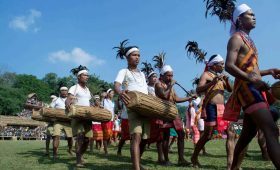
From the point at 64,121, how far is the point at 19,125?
148ft

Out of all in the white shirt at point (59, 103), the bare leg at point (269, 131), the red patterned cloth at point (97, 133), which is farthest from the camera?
the red patterned cloth at point (97, 133)

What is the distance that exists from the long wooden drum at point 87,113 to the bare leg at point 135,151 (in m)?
1.95

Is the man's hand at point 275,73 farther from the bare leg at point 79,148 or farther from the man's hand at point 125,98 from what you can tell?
the bare leg at point 79,148

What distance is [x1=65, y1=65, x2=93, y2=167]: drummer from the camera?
302 inches

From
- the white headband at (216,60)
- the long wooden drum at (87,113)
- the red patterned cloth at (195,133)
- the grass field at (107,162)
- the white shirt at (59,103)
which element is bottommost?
the grass field at (107,162)

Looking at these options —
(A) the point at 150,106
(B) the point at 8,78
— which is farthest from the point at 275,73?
(B) the point at 8,78

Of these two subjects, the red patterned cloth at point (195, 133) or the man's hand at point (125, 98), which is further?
the red patterned cloth at point (195, 133)

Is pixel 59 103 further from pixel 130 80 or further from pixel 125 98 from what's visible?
pixel 125 98

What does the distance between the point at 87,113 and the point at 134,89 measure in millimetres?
1585

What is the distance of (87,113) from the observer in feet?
24.6

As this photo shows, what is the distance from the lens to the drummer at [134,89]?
5617 mm

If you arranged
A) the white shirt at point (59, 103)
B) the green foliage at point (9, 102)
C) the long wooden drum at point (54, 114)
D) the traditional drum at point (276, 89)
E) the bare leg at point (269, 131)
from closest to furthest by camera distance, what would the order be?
the bare leg at point (269, 131)
the traditional drum at point (276, 89)
the long wooden drum at point (54, 114)
the white shirt at point (59, 103)
the green foliage at point (9, 102)

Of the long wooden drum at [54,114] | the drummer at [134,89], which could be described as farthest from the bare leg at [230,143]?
the long wooden drum at [54,114]

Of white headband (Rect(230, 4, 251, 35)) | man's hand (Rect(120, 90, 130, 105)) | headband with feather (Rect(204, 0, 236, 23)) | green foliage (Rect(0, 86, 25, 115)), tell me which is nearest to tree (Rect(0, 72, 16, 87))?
green foliage (Rect(0, 86, 25, 115))
